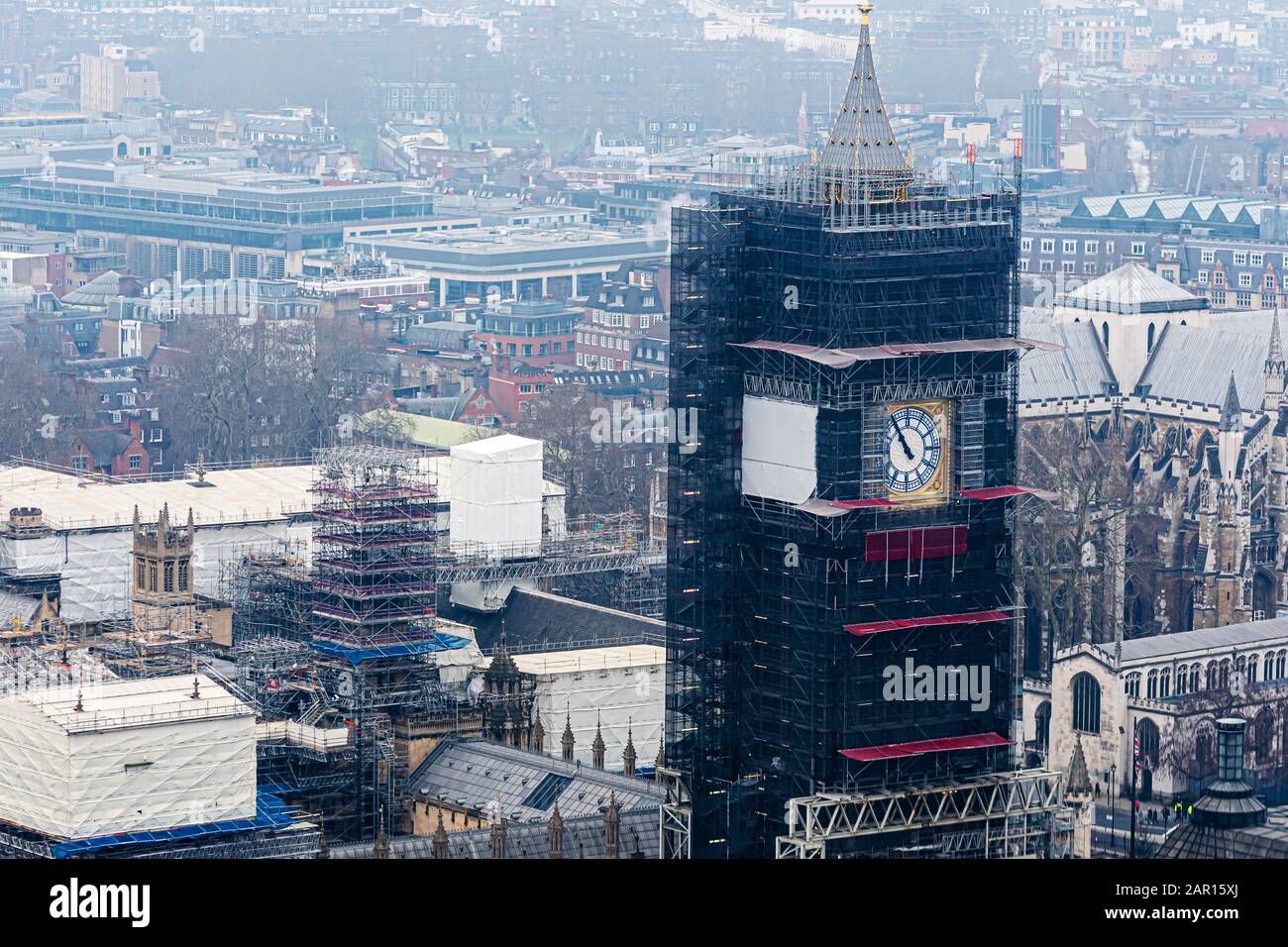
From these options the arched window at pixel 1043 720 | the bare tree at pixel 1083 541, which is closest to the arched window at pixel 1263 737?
the arched window at pixel 1043 720

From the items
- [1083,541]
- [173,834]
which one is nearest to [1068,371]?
[1083,541]

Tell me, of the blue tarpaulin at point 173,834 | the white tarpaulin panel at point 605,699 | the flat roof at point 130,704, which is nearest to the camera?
the blue tarpaulin at point 173,834

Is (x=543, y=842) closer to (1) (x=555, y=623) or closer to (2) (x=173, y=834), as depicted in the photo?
(2) (x=173, y=834)

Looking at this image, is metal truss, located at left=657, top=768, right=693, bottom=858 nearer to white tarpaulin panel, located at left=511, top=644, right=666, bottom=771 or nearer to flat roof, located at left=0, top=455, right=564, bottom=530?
white tarpaulin panel, located at left=511, top=644, right=666, bottom=771

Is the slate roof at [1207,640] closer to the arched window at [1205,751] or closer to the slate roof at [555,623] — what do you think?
the arched window at [1205,751]

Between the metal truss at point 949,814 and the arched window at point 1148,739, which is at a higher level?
the metal truss at point 949,814

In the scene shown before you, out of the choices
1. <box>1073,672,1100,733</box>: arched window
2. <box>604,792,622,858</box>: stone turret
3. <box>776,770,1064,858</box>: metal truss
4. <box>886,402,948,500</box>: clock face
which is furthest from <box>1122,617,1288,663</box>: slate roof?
<box>886,402,948,500</box>: clock face
